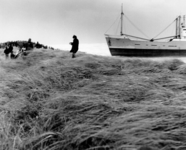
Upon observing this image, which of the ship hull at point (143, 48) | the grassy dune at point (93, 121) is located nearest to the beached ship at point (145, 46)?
the ship hull at point (143, 48)

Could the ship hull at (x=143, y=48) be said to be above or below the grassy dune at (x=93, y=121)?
above

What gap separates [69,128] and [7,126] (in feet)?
2.29

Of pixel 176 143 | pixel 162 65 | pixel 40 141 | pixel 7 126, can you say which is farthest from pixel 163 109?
pixel 162 65

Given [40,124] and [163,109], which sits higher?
[163,109]

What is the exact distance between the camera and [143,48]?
106 ft

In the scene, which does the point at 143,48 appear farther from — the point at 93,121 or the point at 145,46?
the point at 93,121

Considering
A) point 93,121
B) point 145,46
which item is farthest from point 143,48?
point 93,121

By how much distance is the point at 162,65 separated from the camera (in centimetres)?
591

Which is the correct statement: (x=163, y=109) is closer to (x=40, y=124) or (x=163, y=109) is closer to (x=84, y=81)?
(x=40, y=124)

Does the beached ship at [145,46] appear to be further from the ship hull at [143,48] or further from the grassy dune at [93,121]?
the grassy dune at [93,121]

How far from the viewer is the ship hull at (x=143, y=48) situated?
31375mm

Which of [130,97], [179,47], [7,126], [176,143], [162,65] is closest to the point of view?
[176,143]

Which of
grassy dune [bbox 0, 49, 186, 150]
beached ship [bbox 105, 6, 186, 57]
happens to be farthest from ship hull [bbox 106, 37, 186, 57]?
grassy dune [bbox 0, 49, 186, 150]

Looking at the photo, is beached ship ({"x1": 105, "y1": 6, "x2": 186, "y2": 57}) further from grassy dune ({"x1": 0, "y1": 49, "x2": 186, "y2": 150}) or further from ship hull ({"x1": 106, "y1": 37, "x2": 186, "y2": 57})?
grassy dune ({"x1": 0, "y1": 49, "x2": 186, "y2": 150})
